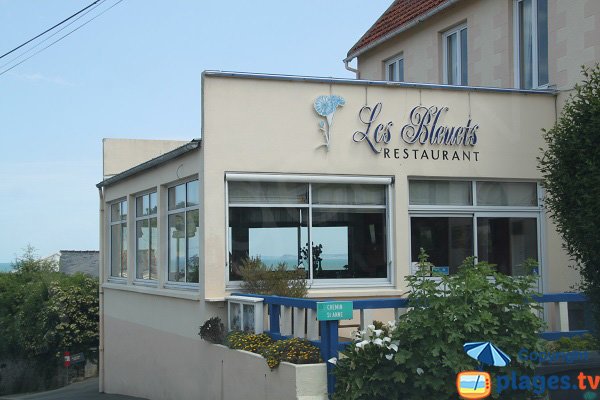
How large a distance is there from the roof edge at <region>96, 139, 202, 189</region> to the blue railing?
8.01 feet

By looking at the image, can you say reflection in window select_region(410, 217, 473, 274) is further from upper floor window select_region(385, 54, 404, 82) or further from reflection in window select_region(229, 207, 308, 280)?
upper floor window select_region(385, 54, 404, 82)

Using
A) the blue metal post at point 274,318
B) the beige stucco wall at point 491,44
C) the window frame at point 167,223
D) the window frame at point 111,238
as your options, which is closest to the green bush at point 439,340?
the blue metal post at point 274,318

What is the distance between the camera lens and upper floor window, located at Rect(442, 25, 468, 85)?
17172 mm

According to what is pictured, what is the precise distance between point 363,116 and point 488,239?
2925mm

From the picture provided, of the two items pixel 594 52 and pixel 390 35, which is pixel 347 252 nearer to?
pixel 594 52

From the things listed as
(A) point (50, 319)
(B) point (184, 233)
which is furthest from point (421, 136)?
(A) point (50, 319)

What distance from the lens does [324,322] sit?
929cm

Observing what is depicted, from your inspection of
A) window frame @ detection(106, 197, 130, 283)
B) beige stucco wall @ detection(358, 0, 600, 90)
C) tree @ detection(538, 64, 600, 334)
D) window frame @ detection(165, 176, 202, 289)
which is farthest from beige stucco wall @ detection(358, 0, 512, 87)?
window frame @ detection(106, 197, 130, 283)

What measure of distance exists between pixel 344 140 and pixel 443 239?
2.32m

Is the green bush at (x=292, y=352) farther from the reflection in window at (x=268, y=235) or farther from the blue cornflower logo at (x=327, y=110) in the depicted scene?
the blue cornflower logo at (x=327, y=110)

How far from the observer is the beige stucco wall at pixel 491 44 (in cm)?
1355

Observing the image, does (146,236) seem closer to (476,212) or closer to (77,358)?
(476,212)

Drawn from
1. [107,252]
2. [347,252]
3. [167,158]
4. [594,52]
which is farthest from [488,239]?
[107,252]

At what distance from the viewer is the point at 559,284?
1343 centimetres
